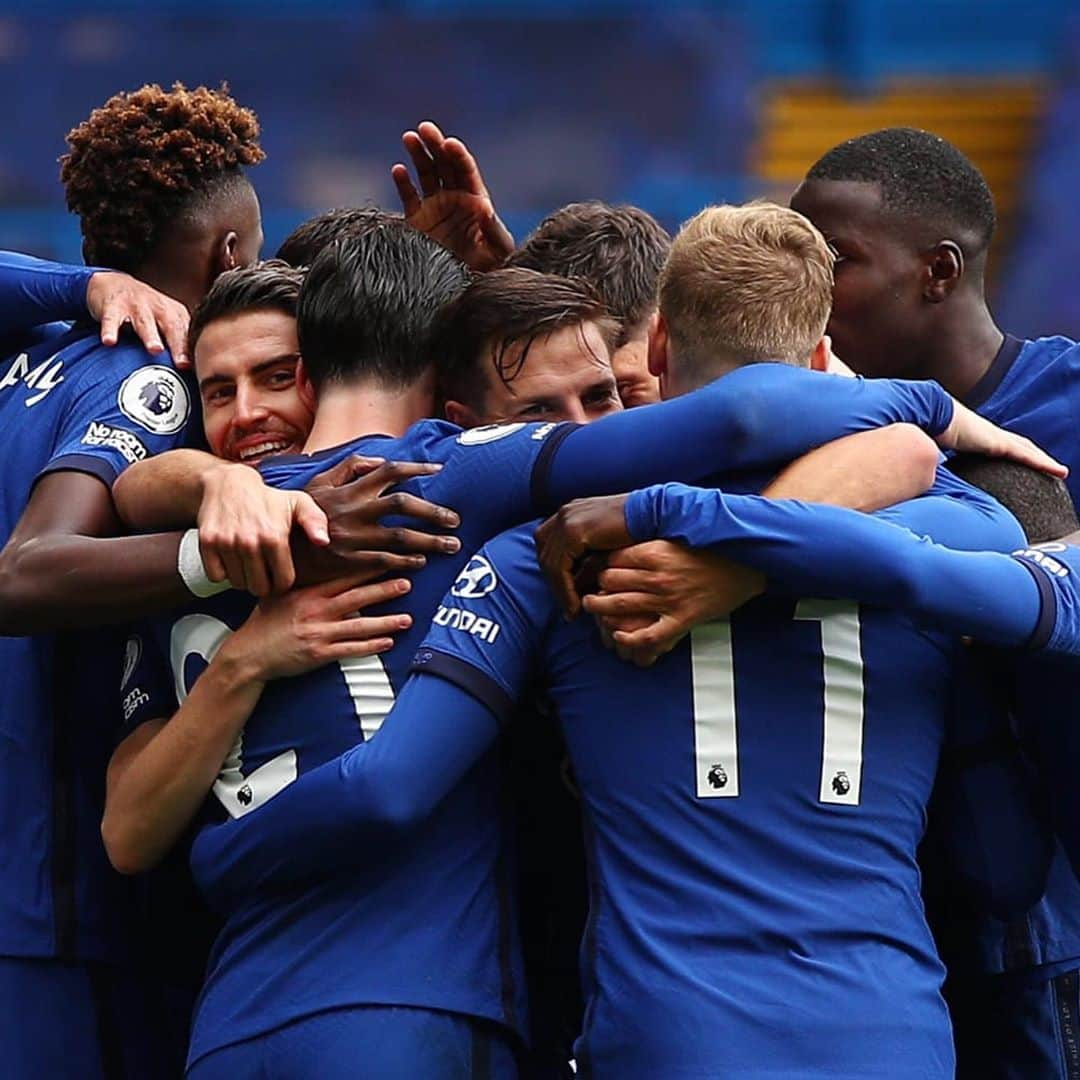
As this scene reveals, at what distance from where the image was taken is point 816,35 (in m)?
13.8

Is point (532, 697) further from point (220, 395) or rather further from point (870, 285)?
point (870, 285)

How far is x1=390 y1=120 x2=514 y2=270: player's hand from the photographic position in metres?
4.48

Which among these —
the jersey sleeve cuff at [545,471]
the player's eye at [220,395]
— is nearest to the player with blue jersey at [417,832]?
the jersey sleeve cuff at [545,471]

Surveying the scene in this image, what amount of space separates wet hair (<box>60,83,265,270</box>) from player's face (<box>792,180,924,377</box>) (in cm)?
125

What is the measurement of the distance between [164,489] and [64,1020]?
3.33 feet

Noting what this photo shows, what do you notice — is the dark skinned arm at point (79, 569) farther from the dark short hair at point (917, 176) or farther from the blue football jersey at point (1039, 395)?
the dark short hair at point (917, 176)

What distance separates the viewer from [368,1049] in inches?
112

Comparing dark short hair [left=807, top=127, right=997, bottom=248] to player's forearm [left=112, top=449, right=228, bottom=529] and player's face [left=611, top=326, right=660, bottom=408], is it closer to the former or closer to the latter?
player's face [left=611, top=326, right=660, bottom=408]

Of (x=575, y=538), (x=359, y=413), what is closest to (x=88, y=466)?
(x=359, y=413)

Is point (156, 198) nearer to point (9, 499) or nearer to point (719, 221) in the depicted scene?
point (9, 499)

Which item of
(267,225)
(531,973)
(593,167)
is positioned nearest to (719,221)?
(531,973)

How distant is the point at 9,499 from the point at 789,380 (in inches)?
60.2

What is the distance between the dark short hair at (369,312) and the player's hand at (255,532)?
1.00ft

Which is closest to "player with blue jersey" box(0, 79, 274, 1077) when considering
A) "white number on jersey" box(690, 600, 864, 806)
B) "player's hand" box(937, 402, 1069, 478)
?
"white number on jersey" box(690, 600, 864, 806)
